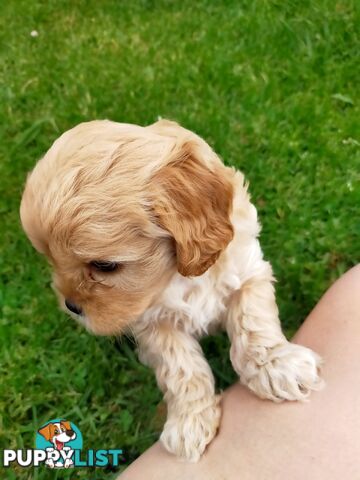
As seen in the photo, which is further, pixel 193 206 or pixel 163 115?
pixel 163 115

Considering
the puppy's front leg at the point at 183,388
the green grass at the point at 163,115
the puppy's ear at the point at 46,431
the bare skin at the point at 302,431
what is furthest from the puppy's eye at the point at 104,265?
the puppy's ear at the point at 46,431

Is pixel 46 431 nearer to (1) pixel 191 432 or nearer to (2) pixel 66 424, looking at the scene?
(2) pixel 66 424

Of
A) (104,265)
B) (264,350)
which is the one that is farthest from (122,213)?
(264,350)

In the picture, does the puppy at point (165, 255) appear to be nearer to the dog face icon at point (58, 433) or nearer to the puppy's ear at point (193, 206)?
the puppy's ear at point (193, 206)

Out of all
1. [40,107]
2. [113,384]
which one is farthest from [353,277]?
[40,107]

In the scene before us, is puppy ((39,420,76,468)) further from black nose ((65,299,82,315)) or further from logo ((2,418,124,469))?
black nose ((65,299,82,315))

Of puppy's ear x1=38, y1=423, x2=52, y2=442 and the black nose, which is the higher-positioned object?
the black nose

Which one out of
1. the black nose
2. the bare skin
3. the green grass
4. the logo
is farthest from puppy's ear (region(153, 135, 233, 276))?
the logo
